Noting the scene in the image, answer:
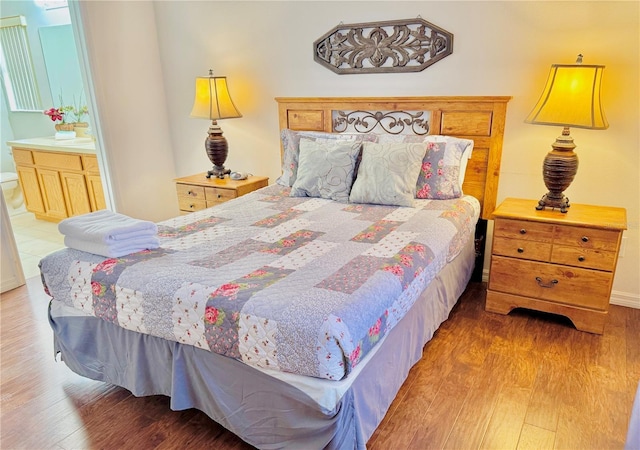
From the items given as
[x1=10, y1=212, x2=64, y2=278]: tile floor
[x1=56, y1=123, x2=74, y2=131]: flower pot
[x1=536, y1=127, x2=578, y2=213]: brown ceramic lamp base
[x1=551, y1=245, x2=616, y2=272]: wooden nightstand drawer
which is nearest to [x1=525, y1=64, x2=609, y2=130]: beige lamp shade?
[x1=536, y1=127, x2=578, y2=213]: brown ceramic lamp base

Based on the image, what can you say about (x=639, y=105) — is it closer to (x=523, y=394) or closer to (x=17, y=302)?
(x=523, y=394)

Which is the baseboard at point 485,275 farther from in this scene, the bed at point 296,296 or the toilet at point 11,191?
the toilet at point 11,191

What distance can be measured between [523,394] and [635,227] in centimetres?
138

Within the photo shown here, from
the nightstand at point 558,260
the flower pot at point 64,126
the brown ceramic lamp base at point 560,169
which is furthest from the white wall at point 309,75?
the flower pot at point 64,126

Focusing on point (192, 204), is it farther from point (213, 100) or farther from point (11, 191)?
point (11, 191)

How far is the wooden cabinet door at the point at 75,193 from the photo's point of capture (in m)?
4.23

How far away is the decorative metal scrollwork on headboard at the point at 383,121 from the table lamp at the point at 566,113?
79cm

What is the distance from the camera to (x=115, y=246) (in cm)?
190

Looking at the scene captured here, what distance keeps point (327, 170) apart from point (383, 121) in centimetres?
69

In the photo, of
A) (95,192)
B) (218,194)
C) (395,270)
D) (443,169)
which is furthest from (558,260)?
(95,192)

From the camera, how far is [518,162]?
2.82 meters

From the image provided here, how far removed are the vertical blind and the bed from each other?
12.4 ft

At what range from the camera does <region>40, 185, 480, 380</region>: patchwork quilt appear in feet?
4.66

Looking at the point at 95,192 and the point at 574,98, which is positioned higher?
the point at 574,98
